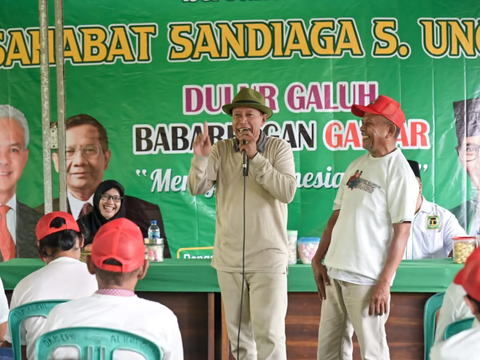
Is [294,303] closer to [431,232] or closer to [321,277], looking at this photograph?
[321,277]

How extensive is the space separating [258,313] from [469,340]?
1.42 m

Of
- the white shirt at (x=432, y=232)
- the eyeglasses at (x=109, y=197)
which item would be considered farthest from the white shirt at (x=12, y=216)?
the white shirt at (x=432, y=232)

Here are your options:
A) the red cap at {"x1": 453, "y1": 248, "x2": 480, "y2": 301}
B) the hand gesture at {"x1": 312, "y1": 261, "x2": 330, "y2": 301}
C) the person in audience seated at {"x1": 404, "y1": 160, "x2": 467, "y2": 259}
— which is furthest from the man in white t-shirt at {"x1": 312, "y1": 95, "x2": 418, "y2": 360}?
the person in audience seated at {"x1": 404, "y1": 160, "x2": 467, "y2": 259}

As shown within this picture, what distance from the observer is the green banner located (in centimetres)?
429

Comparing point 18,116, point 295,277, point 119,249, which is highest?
point 18,116

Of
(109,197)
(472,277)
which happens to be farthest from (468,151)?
(472,277)

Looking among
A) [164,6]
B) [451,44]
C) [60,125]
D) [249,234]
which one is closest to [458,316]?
[249,234]

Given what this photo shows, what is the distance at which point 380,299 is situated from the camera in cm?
225

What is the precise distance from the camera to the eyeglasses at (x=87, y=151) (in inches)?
175

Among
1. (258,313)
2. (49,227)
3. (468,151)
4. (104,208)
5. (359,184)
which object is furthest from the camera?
(468,151)

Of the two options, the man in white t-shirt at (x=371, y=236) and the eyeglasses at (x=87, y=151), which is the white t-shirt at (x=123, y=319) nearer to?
the man in white t-shirt at (x=371, y=236)

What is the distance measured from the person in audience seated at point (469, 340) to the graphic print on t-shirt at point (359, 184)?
1.02 m

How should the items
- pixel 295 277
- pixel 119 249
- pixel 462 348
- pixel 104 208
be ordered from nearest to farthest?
pixel 462 348, pixel 119 249, pixel 295 277, pixel 104 208

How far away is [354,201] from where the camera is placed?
2.40 meters
